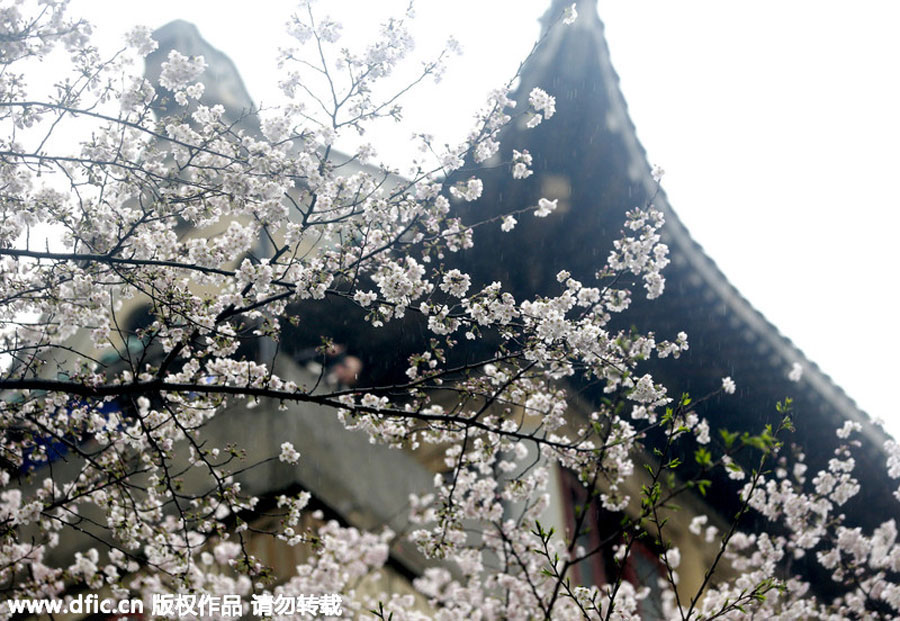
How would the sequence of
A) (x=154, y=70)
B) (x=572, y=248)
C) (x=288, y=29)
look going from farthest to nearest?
(x=154, y=70)
(x=572, y=248)
(x=288, y=29)

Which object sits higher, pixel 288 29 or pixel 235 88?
pixel 235 88

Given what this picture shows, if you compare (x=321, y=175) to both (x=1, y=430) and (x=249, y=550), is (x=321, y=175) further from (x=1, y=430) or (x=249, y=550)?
(x=249, y=550)

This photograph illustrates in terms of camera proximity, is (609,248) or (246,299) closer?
(246,299)

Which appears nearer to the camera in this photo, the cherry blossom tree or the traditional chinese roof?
the cherry blossom tree

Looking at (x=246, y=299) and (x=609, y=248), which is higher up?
(x=609, y=248)

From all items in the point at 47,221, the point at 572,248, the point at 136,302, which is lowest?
the point at 47,221

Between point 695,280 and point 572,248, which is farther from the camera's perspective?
point 572,248

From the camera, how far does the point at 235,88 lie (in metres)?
12.7

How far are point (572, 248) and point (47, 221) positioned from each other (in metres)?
4.37

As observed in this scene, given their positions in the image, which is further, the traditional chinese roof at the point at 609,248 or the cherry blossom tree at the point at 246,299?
the traditional chinese roof at the point at 609,248

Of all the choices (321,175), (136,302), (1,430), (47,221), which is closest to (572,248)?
(321,175)

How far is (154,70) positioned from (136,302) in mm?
4303

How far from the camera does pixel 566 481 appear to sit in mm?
8539

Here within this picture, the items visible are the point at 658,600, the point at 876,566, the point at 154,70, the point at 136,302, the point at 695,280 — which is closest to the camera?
the point at 695,280
